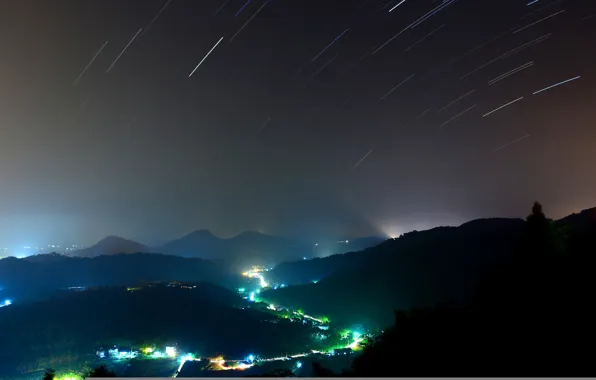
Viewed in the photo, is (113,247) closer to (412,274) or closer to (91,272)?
(91,272)

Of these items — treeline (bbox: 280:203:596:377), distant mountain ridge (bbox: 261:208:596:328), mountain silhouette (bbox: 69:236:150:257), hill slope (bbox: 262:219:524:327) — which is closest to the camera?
treeline (bbox: 280:203:596:377)

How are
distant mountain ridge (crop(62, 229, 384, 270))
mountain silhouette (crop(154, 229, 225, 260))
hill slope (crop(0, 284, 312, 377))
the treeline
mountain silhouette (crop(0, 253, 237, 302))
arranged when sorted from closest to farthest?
the treeline
hill slope (crop(0, 284, 312, 377))
mountain silhouette (crop(0, 253, 237, 302))
distant mountain ridge (crop(62, 229, 384, 270))
mountain silhouette (crop(154, 229, 225, 260))

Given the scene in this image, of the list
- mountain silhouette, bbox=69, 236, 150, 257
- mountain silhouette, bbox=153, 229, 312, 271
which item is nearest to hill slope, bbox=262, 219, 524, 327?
mountain silhouette, bbox=153, 229, 312, 271

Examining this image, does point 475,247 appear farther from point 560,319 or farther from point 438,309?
point 560,319

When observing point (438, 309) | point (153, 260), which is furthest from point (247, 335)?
point (153, 260)

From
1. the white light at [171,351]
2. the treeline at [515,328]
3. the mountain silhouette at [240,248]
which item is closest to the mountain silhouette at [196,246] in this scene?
the mountain silhouette at [240,248]

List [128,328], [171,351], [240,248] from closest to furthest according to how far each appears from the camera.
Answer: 1. [171,351]
2. [128,328]
3. [240,248]

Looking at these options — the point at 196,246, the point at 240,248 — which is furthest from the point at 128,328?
the point at 196,246

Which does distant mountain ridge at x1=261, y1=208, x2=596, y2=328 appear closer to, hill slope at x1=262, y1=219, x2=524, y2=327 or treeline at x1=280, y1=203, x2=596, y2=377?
hill slope at x1=262, y1=219, x2=524, y2=327
